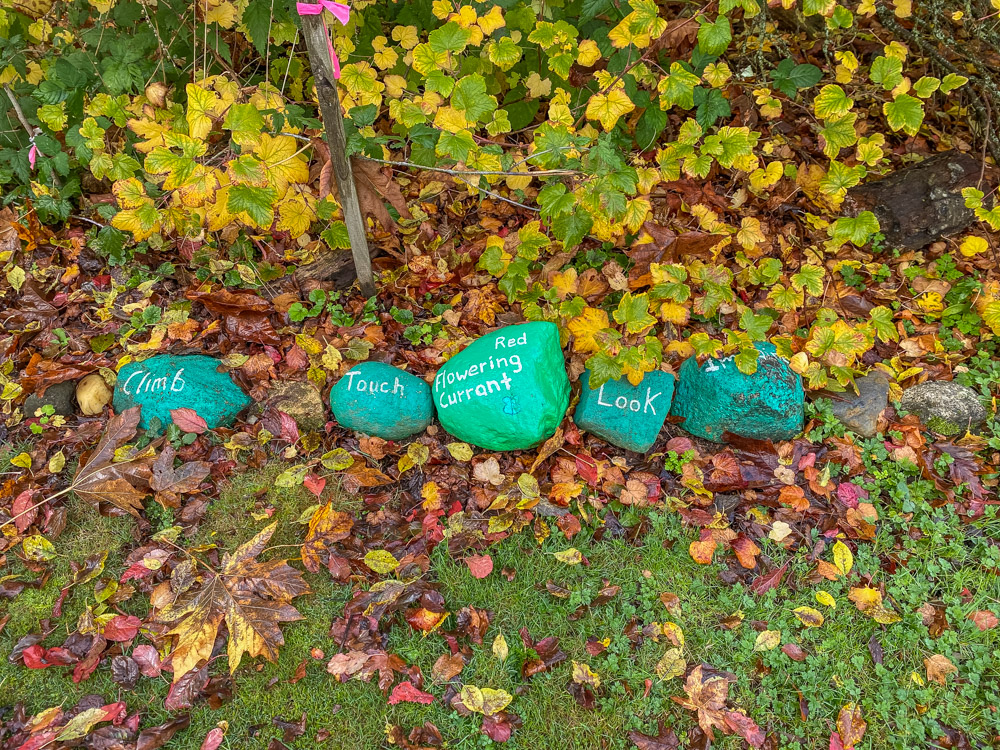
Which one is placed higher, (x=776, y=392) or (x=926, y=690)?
(x=776, y=392)

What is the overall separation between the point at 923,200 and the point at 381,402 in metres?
2.94

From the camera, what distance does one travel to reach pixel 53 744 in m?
1.96

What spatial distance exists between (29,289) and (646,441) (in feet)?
10.3

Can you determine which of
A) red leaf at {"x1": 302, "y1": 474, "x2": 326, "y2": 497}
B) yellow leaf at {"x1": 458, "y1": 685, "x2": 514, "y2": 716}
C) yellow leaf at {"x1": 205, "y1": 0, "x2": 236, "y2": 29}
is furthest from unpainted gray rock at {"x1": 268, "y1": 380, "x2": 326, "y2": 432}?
yellow leaf at {"x1": 205, "y1": 0, "x2": 236, "y2": 29}

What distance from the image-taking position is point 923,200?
304 cm

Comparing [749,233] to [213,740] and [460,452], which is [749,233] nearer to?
[460,452]

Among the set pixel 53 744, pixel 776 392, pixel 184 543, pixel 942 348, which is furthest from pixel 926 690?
pixel 53 744

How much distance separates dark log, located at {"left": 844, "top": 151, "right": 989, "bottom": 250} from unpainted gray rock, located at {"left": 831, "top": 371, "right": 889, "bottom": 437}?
3.17 feet

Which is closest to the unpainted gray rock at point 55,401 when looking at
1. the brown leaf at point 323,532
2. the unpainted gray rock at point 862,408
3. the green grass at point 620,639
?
the green grass at point 620,639

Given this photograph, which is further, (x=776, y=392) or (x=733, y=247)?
(x=733, y=247)

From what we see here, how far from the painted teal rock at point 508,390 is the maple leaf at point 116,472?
127 cm

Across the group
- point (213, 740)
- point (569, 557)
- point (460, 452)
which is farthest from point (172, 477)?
point (569, 557)

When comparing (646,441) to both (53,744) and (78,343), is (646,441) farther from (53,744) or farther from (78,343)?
(78,343)

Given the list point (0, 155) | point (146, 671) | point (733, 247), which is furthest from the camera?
point (733, 247)
